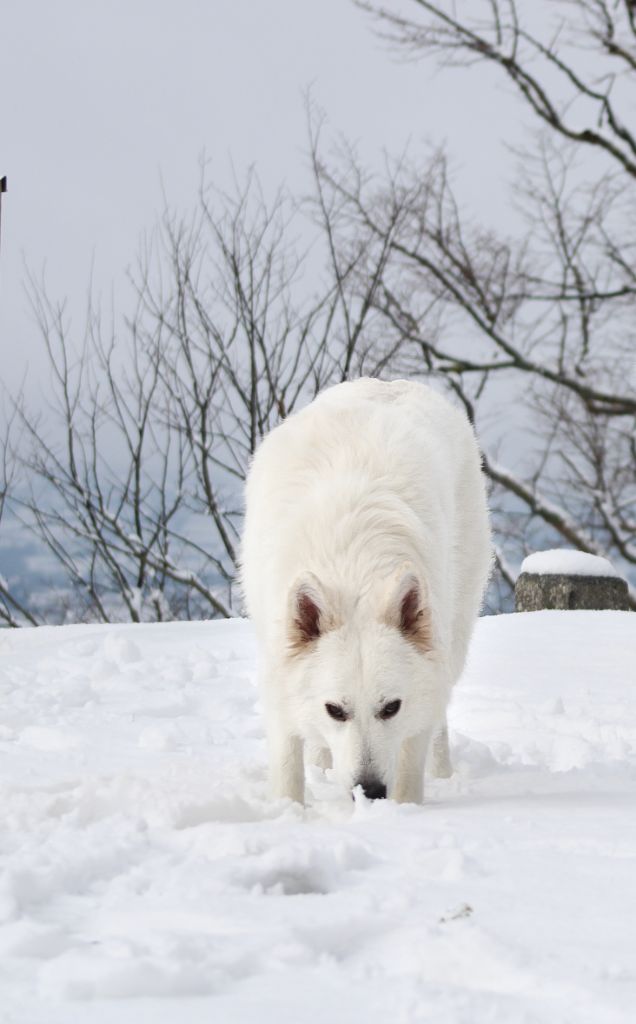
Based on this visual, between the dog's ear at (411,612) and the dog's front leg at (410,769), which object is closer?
the dog's ear at (411,612)

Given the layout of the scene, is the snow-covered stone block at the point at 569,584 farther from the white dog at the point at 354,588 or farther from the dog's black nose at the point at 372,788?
the dog's black nose at the point at 372,788

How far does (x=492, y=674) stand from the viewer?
766 centimetres

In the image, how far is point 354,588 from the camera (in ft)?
12.2

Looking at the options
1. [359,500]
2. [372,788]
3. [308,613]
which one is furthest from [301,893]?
[359,500]

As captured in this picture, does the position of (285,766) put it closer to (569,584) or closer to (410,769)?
(410,769)

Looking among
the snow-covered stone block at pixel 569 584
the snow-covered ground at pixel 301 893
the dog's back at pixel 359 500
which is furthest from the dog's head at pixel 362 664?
the snow-covered stone block at pixel 569 584

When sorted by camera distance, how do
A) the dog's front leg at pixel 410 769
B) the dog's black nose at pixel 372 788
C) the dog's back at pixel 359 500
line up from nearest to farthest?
the dog's black nose at pixel 372 788
the dog's back at pixel 359 500
the dog's front leg at pixel 410 769

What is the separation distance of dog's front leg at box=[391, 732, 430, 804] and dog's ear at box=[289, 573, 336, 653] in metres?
0.65

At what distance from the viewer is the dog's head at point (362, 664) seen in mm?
3605

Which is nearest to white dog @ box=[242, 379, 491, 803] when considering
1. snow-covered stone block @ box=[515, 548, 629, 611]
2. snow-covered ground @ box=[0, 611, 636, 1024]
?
snow-covered ground @ box=[0, 611, 636, 1024]

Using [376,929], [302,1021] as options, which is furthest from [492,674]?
[302,1021]

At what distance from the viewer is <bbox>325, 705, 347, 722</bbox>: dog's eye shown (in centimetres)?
364

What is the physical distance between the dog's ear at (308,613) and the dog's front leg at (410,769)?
65cm

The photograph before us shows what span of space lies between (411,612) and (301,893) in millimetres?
1315
